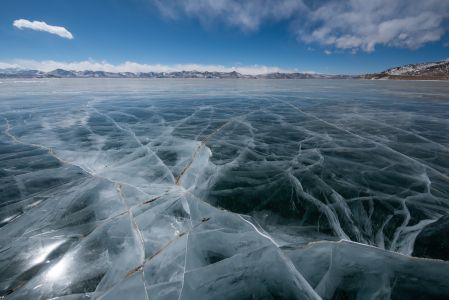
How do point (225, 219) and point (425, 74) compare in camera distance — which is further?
point (425, 74)

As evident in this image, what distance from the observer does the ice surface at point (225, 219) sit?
3.07 m

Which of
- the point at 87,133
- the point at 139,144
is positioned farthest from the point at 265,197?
the point at 87,133

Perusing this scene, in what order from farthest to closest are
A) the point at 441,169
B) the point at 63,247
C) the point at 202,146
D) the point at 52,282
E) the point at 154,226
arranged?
1. the point at 202,146
2. the point at 441,169
3. the point at 154,226
4. the point at 63,247
5. the point at 52,282

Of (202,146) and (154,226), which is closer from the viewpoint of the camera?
(154,226)

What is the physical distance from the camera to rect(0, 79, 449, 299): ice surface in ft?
10.1

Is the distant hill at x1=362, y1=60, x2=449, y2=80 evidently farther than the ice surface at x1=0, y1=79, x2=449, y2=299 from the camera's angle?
Yes

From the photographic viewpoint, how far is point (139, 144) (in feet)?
28.8

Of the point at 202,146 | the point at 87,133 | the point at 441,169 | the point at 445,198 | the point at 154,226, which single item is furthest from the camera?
the point at 87,133

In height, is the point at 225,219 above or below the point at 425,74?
below

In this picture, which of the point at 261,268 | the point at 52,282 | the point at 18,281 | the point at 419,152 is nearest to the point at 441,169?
the point at 419,152

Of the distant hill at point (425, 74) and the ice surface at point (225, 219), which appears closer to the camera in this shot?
the ice surface at point (225, 219)

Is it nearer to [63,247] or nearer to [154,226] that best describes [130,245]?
[154,226]

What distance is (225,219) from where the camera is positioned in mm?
4398

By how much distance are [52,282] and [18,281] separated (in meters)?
0.47
